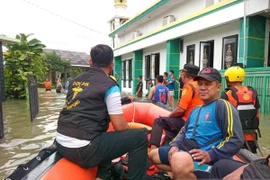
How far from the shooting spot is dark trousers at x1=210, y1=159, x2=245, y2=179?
A: 1606 mm

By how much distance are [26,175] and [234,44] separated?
8245 mm

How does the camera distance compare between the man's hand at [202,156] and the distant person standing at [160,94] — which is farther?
the distant person standing at [160,94]

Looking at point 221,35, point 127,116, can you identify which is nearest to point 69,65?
point 221,35

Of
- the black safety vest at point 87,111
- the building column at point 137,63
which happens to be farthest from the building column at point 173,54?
the black safety vest at point 87,111

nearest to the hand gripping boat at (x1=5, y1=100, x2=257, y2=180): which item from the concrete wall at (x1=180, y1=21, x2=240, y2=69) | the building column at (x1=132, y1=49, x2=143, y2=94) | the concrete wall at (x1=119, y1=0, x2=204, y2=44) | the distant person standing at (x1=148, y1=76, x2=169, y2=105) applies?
the distant person standing at (x1=148, y1=76, x2=169, y2=105)

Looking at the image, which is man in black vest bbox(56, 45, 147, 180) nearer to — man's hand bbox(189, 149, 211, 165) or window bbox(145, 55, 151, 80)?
man's hand bbox(189, 149, 211, 165)

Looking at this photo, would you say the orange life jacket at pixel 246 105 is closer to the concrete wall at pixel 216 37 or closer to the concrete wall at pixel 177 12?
the concrete wall at pixel 216 37

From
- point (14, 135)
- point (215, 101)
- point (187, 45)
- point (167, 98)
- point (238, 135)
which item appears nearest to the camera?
point (238, 135)

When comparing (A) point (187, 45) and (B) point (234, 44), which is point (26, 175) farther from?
(A) point (187, 45)

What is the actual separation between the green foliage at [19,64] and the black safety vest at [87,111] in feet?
35.5

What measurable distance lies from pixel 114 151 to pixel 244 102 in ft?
5.47

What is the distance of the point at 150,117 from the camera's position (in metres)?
4.37

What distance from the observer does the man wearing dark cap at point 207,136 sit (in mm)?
1756

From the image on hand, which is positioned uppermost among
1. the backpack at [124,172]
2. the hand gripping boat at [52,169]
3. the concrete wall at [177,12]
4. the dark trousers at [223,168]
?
the concrete wall at [177,12]
